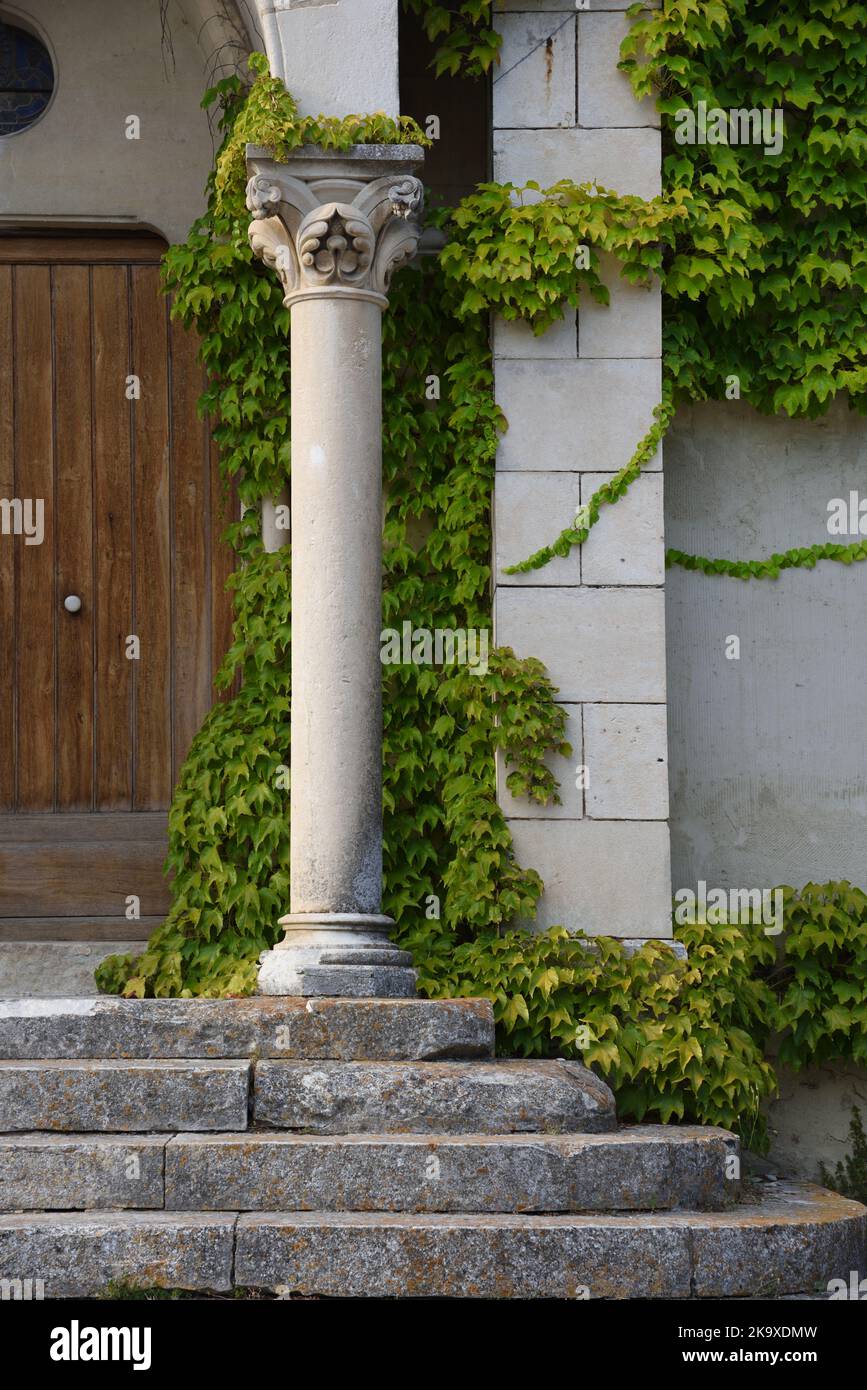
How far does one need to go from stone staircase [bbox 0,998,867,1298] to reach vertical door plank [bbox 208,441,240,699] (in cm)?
200

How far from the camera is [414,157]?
5438mm

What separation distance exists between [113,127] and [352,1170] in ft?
14.0

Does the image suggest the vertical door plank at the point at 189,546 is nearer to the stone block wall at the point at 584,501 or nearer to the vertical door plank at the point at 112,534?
the vertical door plank at the point at 112,534

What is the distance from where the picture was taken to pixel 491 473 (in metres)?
5.82

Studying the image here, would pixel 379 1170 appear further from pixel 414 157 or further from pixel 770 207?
pixel 770 207

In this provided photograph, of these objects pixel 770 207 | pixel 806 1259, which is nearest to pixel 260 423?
pixel 770 207

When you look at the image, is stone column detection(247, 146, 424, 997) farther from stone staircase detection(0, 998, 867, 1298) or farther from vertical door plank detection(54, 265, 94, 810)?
vertical door plank detection(54, 265, 94, 810)

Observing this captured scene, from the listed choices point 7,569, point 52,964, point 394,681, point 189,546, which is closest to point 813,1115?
point 394,681

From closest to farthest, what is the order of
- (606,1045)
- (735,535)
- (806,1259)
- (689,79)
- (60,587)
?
1. (806,1259)
2. (606,1045)
3. (689,79)
4. (735,535)
5. (60,587)

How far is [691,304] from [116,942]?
317 centimetres

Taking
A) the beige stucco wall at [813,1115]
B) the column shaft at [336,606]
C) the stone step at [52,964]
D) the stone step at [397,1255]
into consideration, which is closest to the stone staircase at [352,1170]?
the stone step at [397,1255]

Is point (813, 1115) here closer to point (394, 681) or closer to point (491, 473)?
point (394, 681)

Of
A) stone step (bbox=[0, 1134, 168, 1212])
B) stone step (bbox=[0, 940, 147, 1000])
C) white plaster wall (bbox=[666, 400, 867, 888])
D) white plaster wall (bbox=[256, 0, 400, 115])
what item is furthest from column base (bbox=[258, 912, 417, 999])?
white plaster wall (bbox=[256, 0, 400, 115])

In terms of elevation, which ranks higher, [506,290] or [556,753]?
[506,290]
